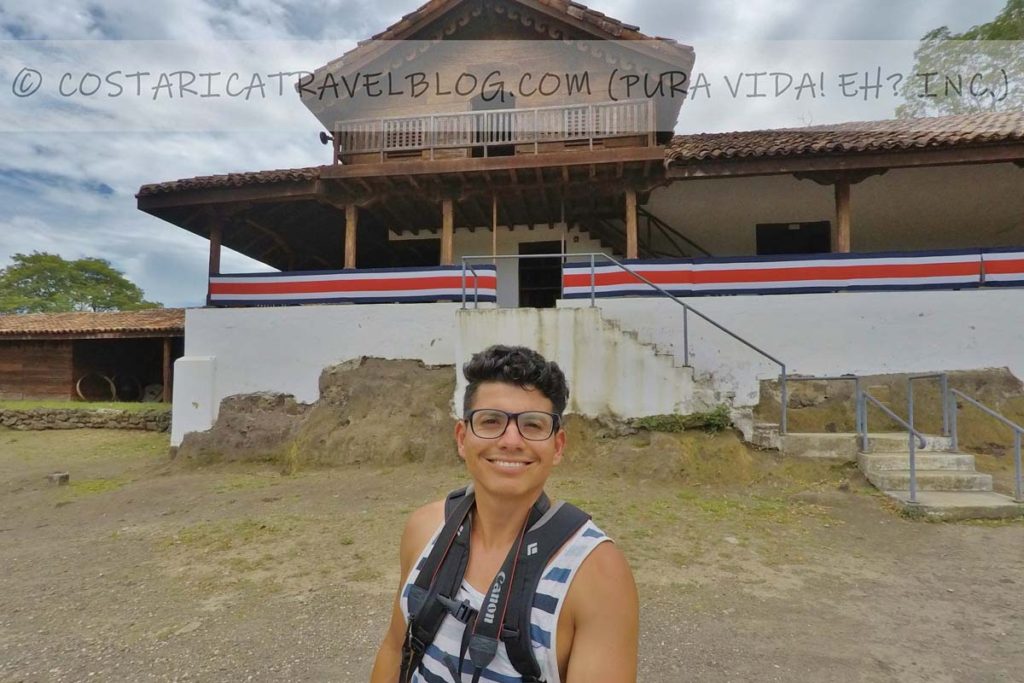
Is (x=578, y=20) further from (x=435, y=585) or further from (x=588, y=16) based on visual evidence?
(x=435, y=585)

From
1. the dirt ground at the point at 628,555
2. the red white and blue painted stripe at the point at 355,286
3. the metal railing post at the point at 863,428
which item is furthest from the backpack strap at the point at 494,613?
the red white and blue painted stripe at the point at 355,286

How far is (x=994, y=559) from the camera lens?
175 inches

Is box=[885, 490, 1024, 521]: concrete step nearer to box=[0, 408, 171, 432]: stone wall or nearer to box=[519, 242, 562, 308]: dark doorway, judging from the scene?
box=[519, 242, 562, 308]: dark doorway

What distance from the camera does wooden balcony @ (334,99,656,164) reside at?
9.71 m

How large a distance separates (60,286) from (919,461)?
48482mm

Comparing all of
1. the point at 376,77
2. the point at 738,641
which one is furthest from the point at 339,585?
the point at 376,77

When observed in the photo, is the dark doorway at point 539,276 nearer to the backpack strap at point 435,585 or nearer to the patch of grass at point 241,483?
the patch of grass at point 241,483

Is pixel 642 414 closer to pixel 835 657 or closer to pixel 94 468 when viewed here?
pixel 835 657

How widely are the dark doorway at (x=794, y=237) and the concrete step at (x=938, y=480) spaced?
22.1ft

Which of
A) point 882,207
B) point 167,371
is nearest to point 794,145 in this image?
point 882,207

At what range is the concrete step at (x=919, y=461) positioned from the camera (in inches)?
243

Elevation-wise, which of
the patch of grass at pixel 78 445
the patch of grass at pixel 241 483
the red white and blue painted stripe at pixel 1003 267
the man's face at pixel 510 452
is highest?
the red white and blue painted stripe at pixel 1003 267

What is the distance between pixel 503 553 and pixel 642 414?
21.2ft

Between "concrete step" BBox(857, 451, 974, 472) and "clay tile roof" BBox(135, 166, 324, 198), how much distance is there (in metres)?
10.4
